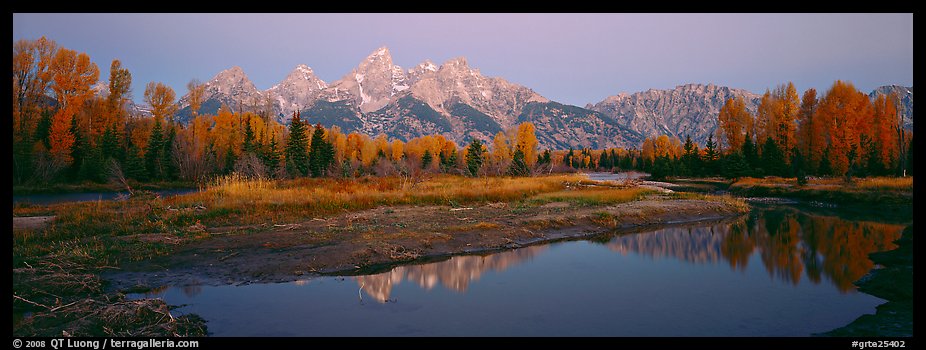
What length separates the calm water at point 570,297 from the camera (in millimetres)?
8586

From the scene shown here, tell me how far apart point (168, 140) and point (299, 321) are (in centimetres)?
7021

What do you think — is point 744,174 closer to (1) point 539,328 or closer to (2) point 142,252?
(1) point 539,328

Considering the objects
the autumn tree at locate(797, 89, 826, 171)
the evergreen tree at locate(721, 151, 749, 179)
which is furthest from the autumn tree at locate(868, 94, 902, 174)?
the evergreen tree at locate(721, 151, 749, 179)

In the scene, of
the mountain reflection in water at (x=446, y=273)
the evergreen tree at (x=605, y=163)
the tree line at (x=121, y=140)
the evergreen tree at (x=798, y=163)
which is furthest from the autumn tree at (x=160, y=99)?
the evergreen tree at (x=605, y=163)

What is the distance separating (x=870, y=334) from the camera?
8.12 m

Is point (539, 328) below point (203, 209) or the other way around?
below

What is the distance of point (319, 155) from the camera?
7069 cm

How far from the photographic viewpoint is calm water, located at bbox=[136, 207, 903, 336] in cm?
859

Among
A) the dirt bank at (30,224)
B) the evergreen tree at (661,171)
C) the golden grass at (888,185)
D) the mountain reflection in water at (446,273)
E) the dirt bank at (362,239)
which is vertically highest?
the evergreen tree at (661,171)

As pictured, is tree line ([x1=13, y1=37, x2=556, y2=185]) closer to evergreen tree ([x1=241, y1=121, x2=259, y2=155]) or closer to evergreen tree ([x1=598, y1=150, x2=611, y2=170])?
evergreen tree ([x1=241, y1=121, x2=259, y2=155])

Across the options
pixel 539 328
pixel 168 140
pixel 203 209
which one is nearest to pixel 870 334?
pixel 539 328

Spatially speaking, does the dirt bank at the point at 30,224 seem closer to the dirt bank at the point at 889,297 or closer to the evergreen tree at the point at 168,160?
the dirt bank at the point at 889,297

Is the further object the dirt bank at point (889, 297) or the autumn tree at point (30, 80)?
the autumn tree at point (30, 80)

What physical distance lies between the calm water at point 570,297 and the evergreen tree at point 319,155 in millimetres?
56686
